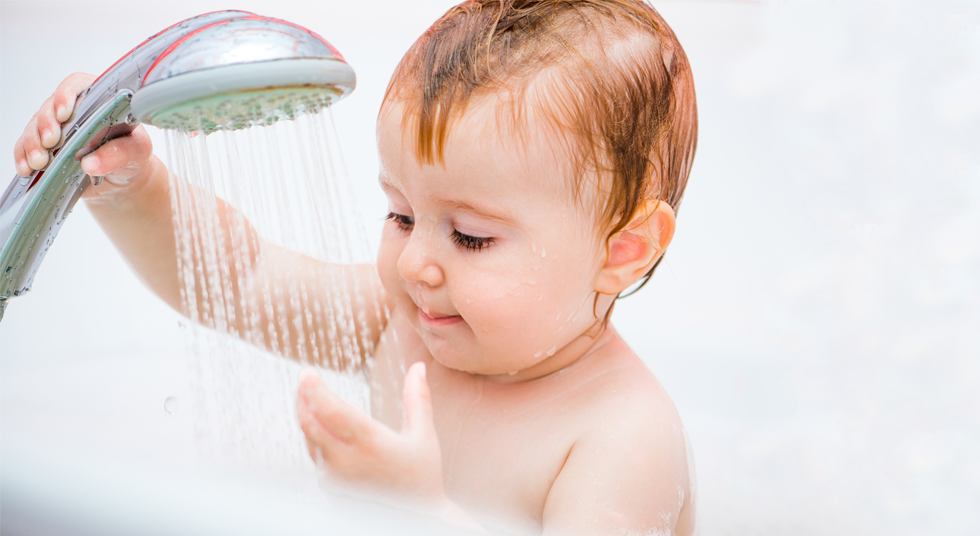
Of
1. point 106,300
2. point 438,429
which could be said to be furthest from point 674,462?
point 106,300

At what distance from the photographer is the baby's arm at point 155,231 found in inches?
23.1

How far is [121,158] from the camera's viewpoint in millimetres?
614

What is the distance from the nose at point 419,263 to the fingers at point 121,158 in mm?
259

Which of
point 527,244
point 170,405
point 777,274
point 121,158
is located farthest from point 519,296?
point 777,274

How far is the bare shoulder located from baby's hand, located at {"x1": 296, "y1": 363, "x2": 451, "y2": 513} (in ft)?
0.48

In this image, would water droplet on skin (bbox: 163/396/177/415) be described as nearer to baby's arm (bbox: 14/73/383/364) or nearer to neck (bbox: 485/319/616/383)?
baby's arm (bbox: 14/73/383/364)

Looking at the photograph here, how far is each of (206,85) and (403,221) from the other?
1.20 feet

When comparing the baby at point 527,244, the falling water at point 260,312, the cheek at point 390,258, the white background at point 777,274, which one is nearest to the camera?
the baby at point 527,244

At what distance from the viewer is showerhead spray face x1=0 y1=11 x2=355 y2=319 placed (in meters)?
0.45

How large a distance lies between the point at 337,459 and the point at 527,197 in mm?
288

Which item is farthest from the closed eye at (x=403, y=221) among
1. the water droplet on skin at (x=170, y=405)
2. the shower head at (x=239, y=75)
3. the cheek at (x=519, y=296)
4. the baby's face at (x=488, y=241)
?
the water droplet on skin at (x=170, y=405)

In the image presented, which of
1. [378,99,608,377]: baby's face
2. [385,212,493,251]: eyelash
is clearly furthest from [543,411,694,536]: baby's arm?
[385,212,493,251]: eyelash

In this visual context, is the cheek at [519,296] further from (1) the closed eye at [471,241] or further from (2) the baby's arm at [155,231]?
(2) the baby's arm at [155,231]

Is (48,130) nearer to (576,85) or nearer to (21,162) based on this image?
(21,162)
